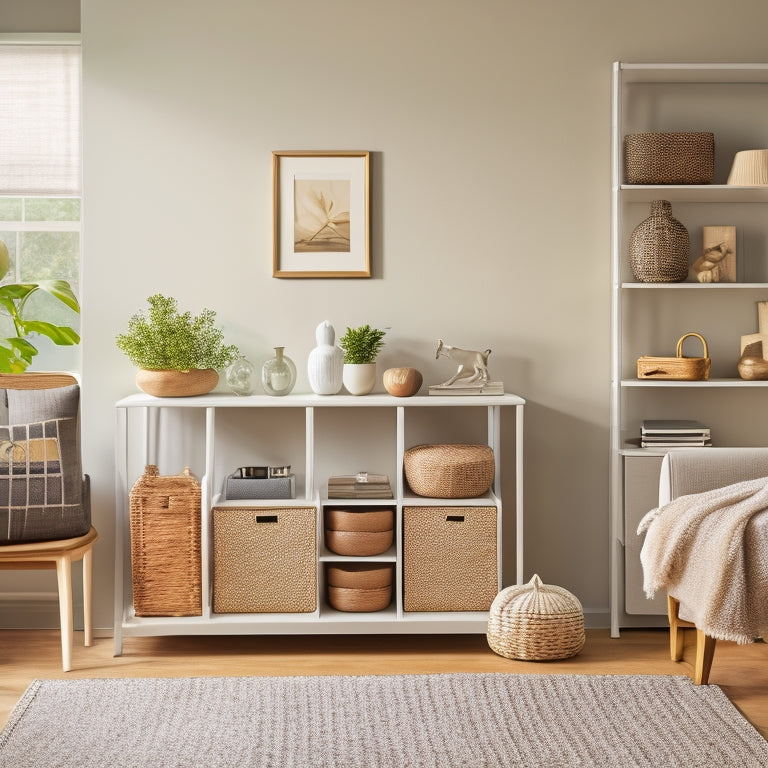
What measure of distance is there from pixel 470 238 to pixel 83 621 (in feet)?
6.96

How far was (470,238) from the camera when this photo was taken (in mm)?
3395

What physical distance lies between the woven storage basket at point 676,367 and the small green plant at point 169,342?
1.54 meters

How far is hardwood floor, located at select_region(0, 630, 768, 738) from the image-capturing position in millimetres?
2900

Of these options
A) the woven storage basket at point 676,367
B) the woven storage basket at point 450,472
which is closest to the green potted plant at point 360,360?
the woven storage basket at point 450,472

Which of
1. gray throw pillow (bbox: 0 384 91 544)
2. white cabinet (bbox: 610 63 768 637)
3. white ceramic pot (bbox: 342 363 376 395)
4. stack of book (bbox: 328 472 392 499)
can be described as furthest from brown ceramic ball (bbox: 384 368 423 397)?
gray throw pillow (bbox: 0 384 91 544)

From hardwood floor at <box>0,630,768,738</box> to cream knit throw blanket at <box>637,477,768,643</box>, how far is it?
328 mm

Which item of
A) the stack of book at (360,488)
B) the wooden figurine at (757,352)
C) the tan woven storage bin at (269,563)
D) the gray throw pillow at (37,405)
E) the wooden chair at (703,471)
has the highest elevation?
the wooden figurine at (757,352)

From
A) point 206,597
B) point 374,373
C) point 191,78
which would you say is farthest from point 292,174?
point 206,597

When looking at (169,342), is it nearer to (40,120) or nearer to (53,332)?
(53,332)

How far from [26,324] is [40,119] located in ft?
2.78

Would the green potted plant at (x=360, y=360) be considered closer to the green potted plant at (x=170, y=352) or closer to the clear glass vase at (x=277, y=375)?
the clear glass vase at (x=277, y=375)

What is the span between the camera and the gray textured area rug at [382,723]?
89.3 inches

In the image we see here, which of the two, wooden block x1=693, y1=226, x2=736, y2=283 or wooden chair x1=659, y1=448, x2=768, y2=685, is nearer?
wooden chair x1=659, y1=448, x2=768, y2=685

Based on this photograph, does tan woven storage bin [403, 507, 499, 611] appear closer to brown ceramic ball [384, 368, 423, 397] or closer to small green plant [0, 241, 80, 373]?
brown ceramic ball [384, 368, 423, 397]
